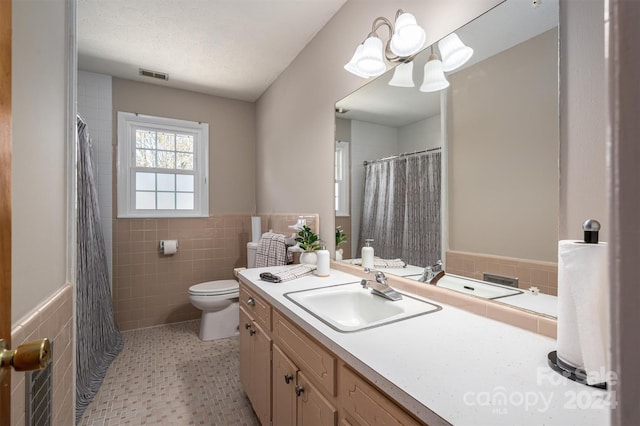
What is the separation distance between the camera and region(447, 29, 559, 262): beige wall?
3.04 ft

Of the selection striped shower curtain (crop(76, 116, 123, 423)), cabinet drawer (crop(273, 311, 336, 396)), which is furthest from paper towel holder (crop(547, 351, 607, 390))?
striped shower curtain (crop(76, 116, 123, 423))

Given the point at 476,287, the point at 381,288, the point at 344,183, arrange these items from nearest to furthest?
the point at 476,287, the point at 381,288, the point at 344,183

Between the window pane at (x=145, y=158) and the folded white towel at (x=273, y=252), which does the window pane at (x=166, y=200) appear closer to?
the window pane at (x=145, y=158)

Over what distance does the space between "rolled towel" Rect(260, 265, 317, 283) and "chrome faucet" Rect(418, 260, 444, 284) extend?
2.27 ft

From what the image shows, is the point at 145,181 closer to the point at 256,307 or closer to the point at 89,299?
the point at 89,299

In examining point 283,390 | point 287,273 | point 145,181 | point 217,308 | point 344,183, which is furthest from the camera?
Answer: point 145,181

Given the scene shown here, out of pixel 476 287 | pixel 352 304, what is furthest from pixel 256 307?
pixel 476 287

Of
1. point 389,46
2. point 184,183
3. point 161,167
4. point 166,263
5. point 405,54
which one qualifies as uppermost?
point 389,46

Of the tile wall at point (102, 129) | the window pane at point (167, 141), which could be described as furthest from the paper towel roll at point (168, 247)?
the window pane at point (167, 141)

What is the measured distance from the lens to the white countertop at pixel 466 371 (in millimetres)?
568

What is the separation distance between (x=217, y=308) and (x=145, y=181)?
1.49 m

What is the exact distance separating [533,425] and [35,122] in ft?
4.67

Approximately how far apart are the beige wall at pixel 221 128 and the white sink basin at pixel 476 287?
2672mm

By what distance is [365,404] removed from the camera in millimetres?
748
